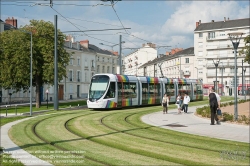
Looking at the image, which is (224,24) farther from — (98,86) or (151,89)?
(98,86)

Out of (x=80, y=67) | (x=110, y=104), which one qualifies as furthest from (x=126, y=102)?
(x=80, y=67)

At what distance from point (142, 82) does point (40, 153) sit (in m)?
24.2

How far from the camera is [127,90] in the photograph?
3078 cm

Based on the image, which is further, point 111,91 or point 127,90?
point 127,90

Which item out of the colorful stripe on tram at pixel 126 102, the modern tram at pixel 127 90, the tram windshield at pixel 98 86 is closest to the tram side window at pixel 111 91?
the modern tram at pixel 127 90

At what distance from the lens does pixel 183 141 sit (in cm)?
1215

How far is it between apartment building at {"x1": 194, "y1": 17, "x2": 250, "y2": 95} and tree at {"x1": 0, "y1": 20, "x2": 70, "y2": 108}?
6002 cm

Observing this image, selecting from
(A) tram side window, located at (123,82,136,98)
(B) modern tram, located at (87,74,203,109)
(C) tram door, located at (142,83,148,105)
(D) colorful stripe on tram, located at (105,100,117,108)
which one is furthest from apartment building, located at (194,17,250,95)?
(D) colorful stripe on tram, located at (105,100,117,108)

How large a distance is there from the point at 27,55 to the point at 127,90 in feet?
34.3

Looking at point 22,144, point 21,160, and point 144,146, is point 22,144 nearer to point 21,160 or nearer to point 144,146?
point 21,160

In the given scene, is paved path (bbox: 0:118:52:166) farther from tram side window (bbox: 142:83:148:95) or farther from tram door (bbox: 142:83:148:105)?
tram door (bbox: 142:83:148:105)

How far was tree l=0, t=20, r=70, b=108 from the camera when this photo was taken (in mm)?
33562

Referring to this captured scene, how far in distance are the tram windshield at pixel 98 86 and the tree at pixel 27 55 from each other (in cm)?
660

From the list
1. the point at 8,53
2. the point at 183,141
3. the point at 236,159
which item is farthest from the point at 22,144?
the point at 8,53
